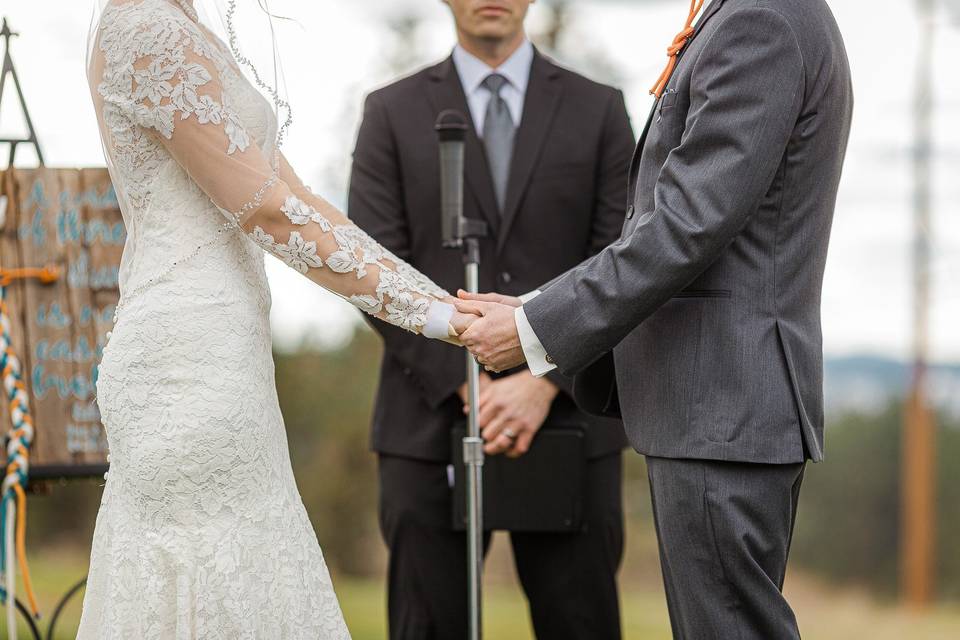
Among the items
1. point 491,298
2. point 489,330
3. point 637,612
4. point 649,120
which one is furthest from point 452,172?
point 637,612

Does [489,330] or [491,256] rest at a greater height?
[491,256]

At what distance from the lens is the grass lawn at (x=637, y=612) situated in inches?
263

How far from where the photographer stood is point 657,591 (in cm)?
1012

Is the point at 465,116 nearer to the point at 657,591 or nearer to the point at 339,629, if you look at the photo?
the point at 339,629

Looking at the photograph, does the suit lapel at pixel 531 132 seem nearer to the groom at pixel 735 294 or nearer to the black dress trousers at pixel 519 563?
the black dress trousers at pixel 519 563

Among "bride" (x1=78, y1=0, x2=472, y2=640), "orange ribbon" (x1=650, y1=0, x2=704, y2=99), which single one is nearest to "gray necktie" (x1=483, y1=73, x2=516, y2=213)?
"orange ribbon" (x1=650, y1=0, x2=704, y2=99)

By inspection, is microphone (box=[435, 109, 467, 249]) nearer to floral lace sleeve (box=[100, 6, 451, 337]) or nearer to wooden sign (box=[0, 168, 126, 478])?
floral lace sleeve (box=[100, 6, 451, 337])

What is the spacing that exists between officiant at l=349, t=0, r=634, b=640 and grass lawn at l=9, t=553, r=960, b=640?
316 centimetres

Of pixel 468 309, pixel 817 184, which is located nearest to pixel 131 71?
pixel 468 309

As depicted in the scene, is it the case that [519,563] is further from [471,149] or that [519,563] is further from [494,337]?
[471,149]

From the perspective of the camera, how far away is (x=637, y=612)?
7.57m

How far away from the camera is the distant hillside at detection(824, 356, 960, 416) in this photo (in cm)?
1052

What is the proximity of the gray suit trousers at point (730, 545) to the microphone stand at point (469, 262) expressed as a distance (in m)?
0.64

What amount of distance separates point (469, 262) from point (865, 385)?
29.0 feet
